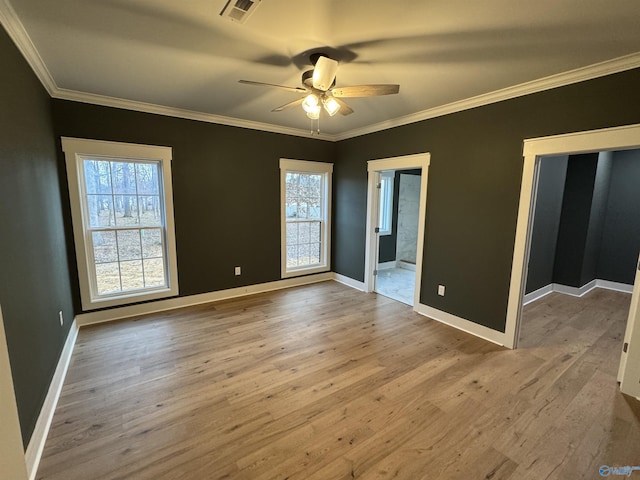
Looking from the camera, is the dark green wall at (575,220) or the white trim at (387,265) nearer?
the dark green wall at (575,220)

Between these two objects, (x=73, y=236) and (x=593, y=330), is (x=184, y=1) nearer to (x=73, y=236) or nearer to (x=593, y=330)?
(x=73, y=236)

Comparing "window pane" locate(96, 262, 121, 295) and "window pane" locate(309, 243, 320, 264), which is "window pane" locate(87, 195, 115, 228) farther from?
"window pane" locate(309, 243, 320, 264)

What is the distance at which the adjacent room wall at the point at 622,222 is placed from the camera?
462cm

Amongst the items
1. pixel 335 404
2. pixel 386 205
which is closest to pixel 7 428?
pixel 335 404

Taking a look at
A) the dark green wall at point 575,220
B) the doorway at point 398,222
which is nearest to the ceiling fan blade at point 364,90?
the doorway at point 398,222

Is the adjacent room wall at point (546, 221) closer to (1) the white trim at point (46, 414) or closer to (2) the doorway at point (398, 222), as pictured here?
(2) the doorway at point (398, 222)

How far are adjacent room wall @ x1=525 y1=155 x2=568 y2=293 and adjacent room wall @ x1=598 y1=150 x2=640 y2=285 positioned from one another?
1.09 metres

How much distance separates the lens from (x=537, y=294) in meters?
4.48

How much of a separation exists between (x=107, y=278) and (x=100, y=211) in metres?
0.82

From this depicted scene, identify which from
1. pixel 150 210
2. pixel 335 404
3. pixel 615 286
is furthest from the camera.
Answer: pixel 615 286

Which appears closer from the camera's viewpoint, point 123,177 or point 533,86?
point 533,86

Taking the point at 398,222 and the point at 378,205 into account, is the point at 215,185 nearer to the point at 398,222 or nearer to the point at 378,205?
the point at 378,205

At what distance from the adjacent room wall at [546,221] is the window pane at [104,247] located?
5.44m

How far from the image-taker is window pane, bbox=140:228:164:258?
3.63 meters
